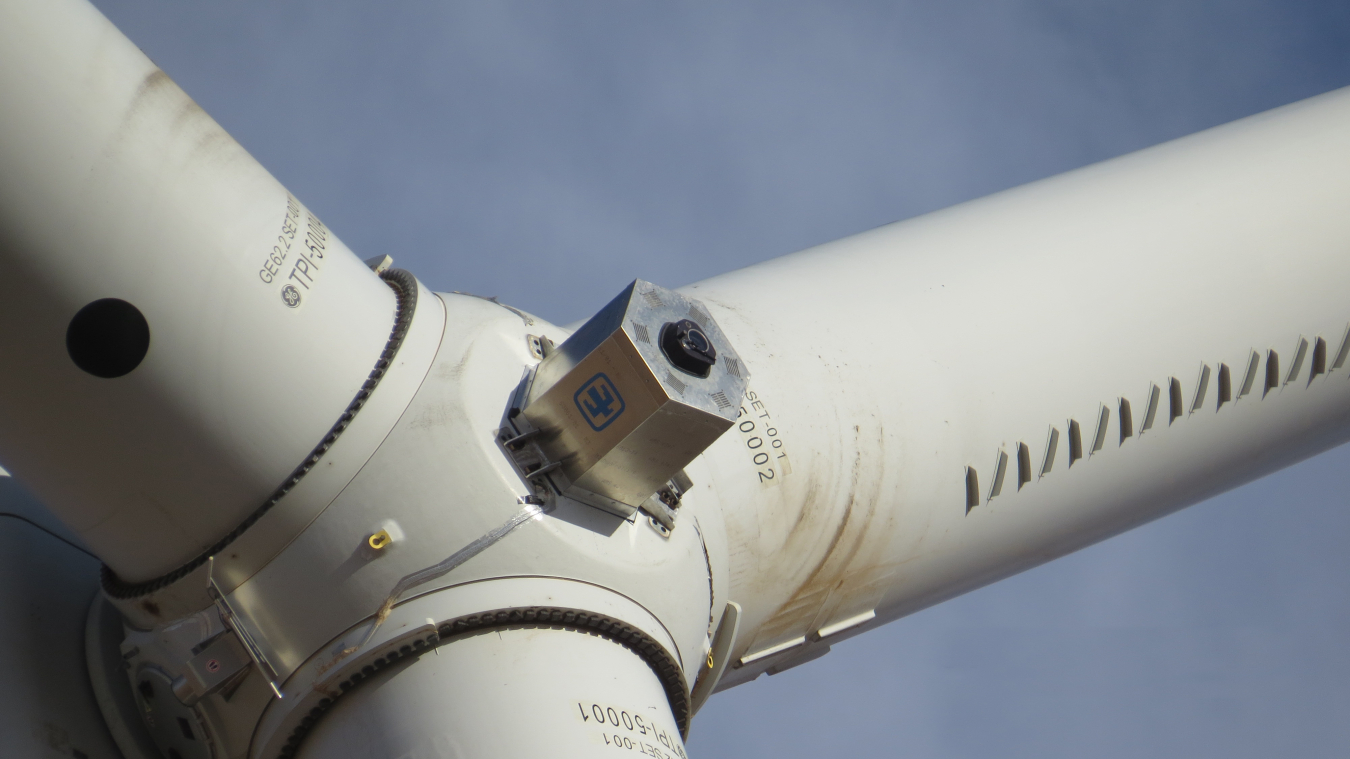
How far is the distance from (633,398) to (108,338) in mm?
1421

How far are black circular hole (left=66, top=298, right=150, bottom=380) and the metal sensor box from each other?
1129mm

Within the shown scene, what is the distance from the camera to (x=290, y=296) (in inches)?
130

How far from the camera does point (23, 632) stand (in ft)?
12.1

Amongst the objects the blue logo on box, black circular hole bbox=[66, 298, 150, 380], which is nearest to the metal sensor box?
the blue logo on box

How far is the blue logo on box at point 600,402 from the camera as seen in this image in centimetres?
348

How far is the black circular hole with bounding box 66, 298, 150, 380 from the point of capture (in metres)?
2.99

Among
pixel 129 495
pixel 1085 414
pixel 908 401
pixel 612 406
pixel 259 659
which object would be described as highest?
pixel 129 495

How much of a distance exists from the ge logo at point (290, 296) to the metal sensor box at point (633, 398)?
2.50ft

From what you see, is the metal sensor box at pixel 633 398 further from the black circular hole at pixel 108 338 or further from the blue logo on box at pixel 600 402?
the black circular hole at pixel 108 338

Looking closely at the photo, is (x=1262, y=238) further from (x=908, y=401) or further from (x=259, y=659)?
(x=259, y=659)

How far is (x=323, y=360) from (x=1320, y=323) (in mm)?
5091

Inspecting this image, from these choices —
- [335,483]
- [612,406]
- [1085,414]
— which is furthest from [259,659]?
[1085,414]

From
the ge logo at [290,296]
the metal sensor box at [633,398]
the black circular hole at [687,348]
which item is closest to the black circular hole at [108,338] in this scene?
the ge logo at [290,296]

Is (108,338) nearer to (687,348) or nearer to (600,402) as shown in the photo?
(600,402)
